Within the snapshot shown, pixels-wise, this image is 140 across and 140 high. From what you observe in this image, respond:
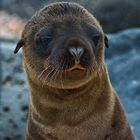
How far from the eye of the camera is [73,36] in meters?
5.32

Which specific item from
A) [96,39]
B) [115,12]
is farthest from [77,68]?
[115,12]

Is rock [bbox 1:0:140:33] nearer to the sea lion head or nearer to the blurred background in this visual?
the blurred background

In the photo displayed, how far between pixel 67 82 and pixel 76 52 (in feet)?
1.30

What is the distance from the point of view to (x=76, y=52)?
16.6 feet

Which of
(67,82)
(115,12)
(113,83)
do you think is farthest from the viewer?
(115,12)

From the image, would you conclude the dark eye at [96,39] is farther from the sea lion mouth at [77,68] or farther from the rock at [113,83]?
the rock at [113,83]

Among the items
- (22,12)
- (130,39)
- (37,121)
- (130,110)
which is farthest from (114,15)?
(37,121)

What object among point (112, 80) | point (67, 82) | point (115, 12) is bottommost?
point (115, 12)

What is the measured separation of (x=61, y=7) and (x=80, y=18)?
0.67ft

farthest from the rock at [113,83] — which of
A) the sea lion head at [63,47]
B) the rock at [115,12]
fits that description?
the rock at [115,12]

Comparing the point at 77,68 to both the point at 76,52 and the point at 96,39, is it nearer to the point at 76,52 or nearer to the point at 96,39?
the point at 76,52

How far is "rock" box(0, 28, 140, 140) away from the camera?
27.7ft

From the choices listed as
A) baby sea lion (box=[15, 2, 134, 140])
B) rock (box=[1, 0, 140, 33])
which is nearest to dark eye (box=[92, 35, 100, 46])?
baby sea lion (box=[15, 2, 134, 140])

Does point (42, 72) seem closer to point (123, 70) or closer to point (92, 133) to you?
point (92, 133)
